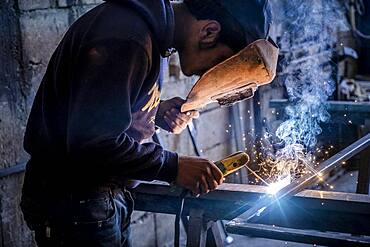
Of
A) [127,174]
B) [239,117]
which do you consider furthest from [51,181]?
[239,117]

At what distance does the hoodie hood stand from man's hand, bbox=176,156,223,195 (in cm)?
44

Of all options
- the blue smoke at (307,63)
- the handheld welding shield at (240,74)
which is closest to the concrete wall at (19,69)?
the handheld welding shield at (240,74)

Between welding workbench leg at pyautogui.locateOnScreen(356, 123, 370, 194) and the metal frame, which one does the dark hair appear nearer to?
the metal frame

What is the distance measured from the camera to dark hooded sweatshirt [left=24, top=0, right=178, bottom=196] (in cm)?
232

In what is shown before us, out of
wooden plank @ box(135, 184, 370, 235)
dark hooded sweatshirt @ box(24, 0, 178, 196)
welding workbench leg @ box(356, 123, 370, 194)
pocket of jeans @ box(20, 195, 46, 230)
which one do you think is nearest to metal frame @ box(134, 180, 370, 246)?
wooden plank @ box(135, 184, 370, 235)

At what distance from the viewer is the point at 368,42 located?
995 cm

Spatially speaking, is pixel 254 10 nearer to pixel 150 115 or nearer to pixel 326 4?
pixel 150 115

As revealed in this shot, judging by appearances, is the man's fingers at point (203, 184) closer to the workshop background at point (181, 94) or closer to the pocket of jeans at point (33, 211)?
the pocket of jeans at point (33, 211)

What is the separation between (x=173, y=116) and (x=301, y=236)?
1165 mm

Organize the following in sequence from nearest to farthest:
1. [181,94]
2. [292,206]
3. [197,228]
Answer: [292,206]
[197,228]
[181,94]

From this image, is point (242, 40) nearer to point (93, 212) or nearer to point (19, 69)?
point (93, 212)

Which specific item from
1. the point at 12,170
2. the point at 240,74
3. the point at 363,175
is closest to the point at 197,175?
the point at 240,74

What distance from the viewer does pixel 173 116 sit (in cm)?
329

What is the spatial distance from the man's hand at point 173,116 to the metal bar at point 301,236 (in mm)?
965
